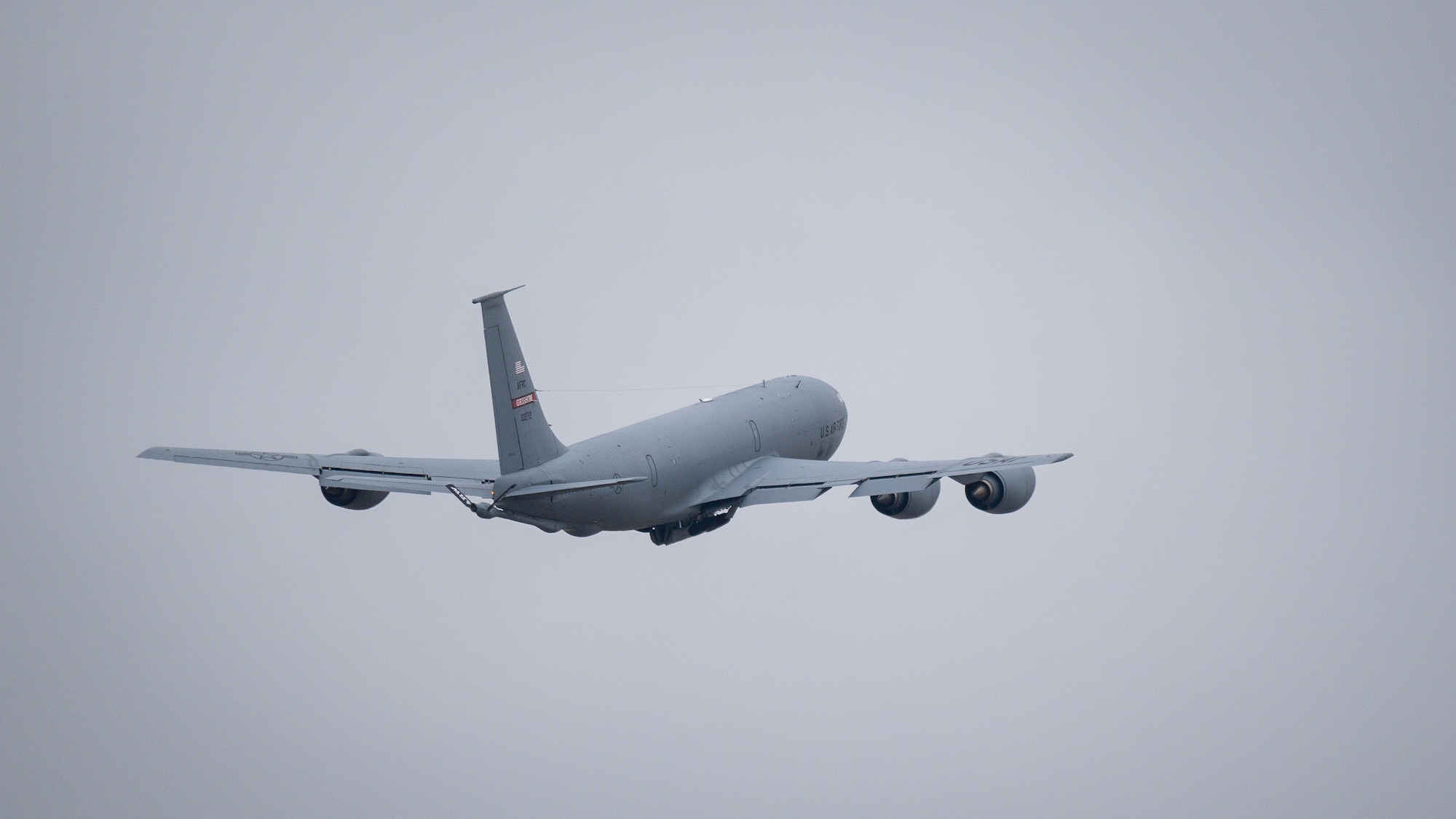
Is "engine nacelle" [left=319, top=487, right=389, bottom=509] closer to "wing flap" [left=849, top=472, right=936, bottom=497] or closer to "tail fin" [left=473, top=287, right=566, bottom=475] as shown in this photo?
"tail fin" [left=473, top=287, right=566, bottom=475]

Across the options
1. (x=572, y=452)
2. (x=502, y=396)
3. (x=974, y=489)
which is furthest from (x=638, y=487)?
(x=974, y=489)

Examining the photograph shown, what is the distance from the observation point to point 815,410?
194 feet

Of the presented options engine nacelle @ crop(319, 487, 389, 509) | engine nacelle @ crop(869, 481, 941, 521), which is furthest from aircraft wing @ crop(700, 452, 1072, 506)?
engine nacelle @ crop(319, 487, 389, 509)

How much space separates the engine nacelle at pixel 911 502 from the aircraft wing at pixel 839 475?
1.80 meters

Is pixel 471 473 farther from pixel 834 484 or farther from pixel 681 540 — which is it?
pixel 834 484

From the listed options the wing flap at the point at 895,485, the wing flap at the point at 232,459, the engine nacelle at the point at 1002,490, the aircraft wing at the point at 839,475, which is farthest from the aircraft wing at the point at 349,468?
the engine nacelle at the point at 1002,490

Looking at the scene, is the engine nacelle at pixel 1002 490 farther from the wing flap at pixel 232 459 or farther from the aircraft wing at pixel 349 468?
the wing flap at pixel 232 459

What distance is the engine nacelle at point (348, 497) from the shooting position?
5106cm

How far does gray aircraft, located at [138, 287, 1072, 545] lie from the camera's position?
4294 cm

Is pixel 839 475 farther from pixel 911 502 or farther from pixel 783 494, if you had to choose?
pixel 911 502

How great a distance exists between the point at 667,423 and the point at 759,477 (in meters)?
3.60

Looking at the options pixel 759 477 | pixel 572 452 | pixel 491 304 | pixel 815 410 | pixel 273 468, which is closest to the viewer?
pixel 491 304

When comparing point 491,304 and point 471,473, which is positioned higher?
point 491,304

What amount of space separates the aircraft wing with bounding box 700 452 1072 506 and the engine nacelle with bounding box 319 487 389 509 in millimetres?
10264
